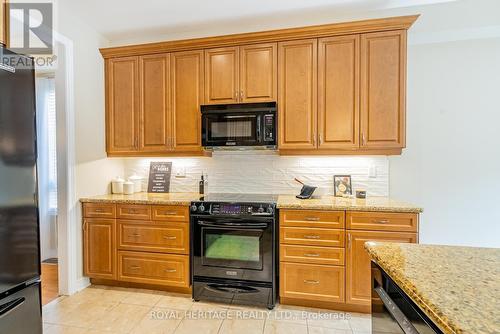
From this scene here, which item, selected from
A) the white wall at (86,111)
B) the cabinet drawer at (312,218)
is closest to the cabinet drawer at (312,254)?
the cabinet drawer at (312,218)

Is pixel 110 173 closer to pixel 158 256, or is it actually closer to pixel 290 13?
pixel 158 256

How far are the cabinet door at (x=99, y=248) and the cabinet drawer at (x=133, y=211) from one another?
0.13 meters

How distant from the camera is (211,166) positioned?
302 cm

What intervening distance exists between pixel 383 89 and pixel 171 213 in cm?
226

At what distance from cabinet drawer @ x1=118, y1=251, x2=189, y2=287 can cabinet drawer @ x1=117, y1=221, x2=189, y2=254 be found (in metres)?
0.07

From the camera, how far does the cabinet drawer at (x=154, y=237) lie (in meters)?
2.43

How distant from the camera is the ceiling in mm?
2357

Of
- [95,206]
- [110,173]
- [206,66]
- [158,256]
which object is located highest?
[206,66]

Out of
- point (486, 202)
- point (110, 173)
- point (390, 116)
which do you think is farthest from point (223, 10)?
point (486, 202)

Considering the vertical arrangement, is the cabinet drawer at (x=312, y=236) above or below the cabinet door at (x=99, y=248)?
above

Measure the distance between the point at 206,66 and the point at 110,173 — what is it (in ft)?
5.41

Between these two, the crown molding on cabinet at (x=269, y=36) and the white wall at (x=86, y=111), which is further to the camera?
the white wall at (x=86, y=111)

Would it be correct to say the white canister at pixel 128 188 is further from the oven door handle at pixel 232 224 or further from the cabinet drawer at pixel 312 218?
the cabinet drawer at pixel 312 218

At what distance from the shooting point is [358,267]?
213cm
